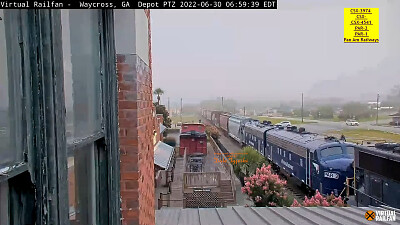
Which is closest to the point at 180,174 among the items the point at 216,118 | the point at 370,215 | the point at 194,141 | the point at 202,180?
the point at 194,141

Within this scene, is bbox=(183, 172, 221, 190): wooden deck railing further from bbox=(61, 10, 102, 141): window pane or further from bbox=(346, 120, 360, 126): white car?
bbox=(61, 10, 102, 141): window pane

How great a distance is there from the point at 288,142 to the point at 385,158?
7359 mm

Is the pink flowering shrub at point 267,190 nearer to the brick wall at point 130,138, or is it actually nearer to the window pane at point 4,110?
the brick wall at point 130,138

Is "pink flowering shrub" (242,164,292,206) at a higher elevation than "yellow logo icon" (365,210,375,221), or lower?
lower

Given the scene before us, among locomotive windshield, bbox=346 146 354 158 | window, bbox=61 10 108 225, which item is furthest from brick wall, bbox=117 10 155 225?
locomotive windshield, bbox=346 146 354 158

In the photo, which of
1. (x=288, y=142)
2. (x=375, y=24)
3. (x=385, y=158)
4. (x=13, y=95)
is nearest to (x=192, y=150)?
(x=288, y=142)

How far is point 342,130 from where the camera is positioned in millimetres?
17016

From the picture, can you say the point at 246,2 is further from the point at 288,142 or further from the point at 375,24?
the point at 288,142

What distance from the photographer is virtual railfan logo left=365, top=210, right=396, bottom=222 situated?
4016 millimetres

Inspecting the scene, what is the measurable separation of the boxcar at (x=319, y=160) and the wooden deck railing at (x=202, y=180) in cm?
354

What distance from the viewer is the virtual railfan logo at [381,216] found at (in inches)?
158

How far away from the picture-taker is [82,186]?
5.97 ft

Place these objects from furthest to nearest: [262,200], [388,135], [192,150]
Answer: [192,150]
[388,135]
[262,200]

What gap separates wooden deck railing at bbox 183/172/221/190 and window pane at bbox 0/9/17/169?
11777mm
